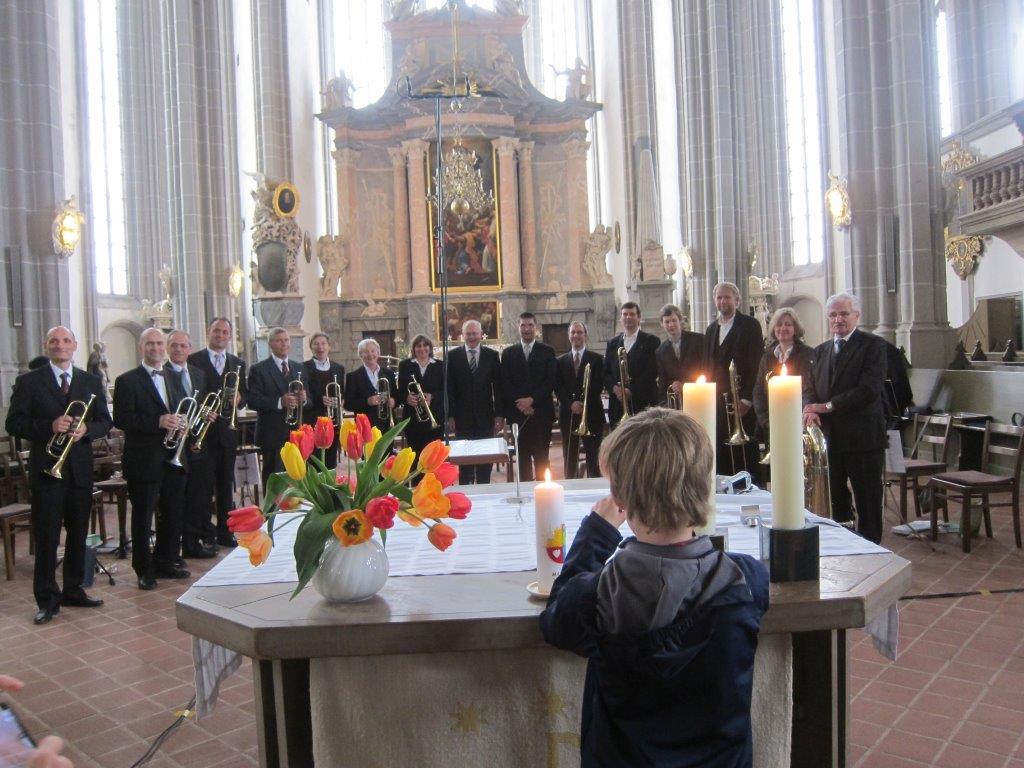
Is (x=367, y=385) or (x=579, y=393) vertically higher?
(x=367, y=385)

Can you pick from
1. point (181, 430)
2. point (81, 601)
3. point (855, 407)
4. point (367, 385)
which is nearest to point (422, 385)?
point (367, 385)

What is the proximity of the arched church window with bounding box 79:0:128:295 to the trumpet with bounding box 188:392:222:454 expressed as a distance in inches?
560

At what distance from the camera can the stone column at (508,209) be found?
21.8 m

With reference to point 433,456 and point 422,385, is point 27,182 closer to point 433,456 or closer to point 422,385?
point 422,385

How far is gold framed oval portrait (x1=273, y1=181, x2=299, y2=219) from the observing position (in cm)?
1545

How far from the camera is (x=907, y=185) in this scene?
9.73m

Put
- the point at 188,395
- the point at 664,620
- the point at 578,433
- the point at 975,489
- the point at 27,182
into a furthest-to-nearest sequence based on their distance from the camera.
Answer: the point at 27,182
the point at 578,433
the point at 188,395
the point at 975,489
the point at 664,620

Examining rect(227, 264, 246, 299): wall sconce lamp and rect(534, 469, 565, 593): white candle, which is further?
rect(227, 264, 246, 299): wall sconce lamp

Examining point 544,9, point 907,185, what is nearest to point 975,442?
point 907,185

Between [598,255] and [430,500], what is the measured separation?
2012 cm

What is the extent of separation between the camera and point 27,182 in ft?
28.7

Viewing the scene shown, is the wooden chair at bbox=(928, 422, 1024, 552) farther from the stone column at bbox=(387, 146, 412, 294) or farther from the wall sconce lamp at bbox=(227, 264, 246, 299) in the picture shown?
the stone column at bbox=(387, 146, 412, 294)

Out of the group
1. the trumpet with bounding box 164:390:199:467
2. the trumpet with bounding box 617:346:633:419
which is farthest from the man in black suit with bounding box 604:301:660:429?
the trumpet with bounding box 164:390:199:467

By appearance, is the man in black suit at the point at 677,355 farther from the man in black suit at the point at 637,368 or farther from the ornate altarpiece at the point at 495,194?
the ornate altarpiece at the point at 495,194
